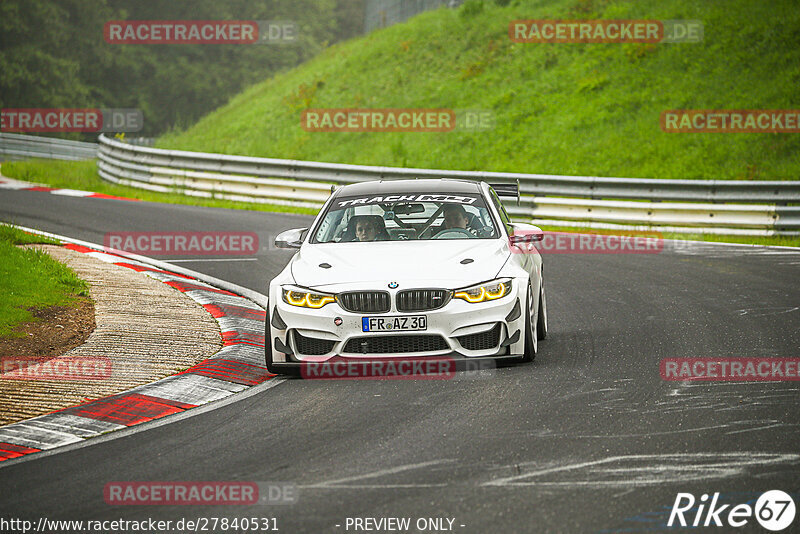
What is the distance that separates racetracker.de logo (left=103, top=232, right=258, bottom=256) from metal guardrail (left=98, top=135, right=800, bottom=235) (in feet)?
15.3

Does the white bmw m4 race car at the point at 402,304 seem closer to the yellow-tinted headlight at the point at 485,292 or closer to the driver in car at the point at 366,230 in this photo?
the yellow-tinted headlight at the point at 485,292

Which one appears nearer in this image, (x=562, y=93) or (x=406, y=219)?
(x=406, y=219)

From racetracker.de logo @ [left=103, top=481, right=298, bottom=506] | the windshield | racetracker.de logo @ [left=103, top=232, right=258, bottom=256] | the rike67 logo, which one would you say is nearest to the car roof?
the windshield

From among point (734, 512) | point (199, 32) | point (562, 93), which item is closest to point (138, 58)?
point (199, 32)

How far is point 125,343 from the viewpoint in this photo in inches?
369

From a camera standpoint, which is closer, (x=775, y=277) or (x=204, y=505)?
(x=204, y=505)

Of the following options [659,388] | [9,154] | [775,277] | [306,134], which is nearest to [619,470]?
[659,388]

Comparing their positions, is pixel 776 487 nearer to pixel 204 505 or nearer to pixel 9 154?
pixel 204 505

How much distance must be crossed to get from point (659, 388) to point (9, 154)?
128ft

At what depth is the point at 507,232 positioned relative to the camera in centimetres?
947

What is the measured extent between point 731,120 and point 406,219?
18166 millimetres

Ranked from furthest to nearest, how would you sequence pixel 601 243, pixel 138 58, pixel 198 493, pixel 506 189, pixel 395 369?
pixel 138 58
pixel 601 243
pixel 506 189
pixel 395 369
pixel 198 493

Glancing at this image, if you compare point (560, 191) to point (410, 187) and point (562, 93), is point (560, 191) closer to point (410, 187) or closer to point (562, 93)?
point (562, 93)

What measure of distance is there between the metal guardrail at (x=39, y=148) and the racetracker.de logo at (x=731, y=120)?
88.7ft
